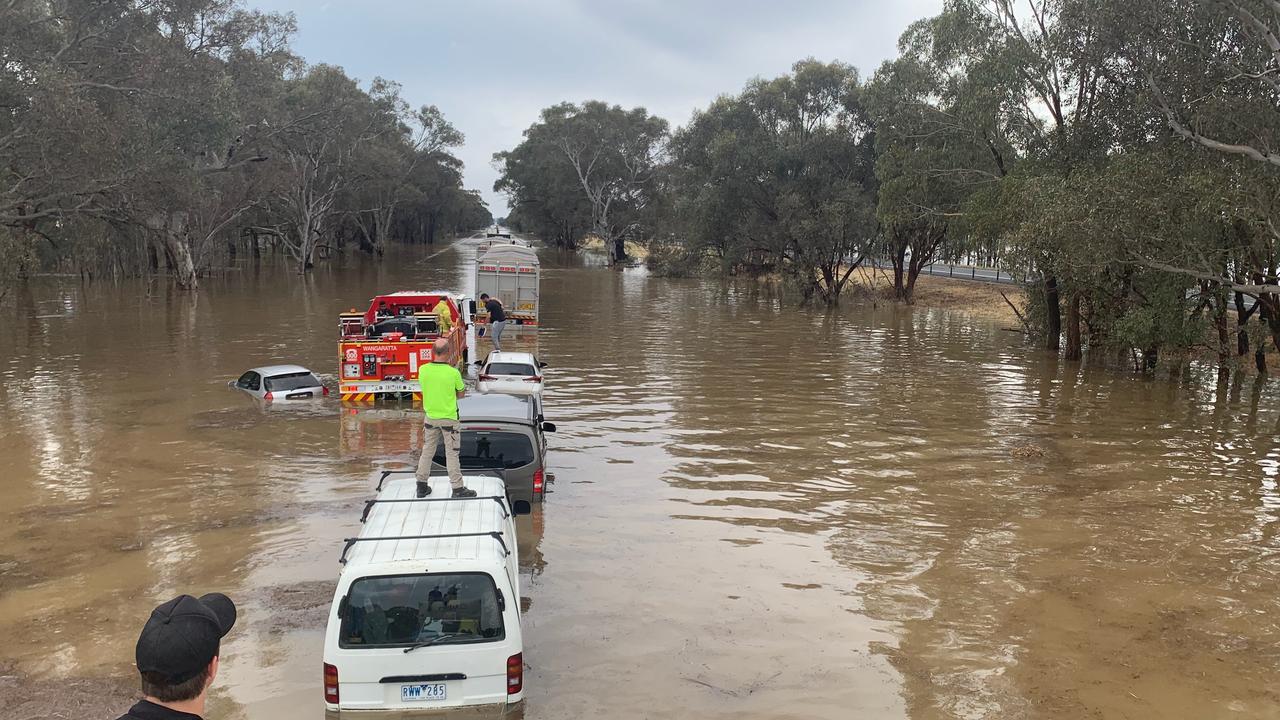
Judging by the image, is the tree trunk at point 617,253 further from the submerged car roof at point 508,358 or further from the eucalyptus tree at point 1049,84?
the submerged car roof at point 508,358

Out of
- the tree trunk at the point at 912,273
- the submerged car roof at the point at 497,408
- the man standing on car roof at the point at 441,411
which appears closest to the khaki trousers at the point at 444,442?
the man standing on car roof at the point at 441,411

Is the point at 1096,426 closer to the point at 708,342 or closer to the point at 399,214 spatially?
the point at 708,342

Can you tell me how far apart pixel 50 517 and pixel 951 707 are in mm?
11129

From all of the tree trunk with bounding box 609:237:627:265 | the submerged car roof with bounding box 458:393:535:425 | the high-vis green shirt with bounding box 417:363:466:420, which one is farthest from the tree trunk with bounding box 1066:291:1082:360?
the tree trunk with bounding box 609:237:627:265

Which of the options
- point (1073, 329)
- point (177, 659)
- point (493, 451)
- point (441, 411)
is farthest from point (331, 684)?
point (1073, 329)

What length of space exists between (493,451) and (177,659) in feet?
26.3

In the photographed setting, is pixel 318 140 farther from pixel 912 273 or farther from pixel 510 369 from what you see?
pixel 510 369

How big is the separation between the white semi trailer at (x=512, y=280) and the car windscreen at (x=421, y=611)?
28026 mm

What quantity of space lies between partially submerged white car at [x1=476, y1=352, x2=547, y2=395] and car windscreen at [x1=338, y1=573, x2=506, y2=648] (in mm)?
11953

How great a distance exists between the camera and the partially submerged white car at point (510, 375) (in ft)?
61.3

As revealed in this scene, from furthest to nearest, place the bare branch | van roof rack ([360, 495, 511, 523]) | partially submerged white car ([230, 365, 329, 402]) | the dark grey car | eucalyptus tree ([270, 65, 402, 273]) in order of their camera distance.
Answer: eucalyptus tree ([270, 65, 402, 273]) < partially submerged white car ([230, 365, 329, 402]) < the bare branch < the dark grey car < van roof rack ([360, 495, 511, 523])

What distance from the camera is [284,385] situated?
1984 cm

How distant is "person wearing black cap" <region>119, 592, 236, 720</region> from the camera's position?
296 centimetres

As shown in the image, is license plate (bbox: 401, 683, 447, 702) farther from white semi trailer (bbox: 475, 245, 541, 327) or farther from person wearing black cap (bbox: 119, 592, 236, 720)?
white semi trailer (bbox: 475, 245, 541, 327)
